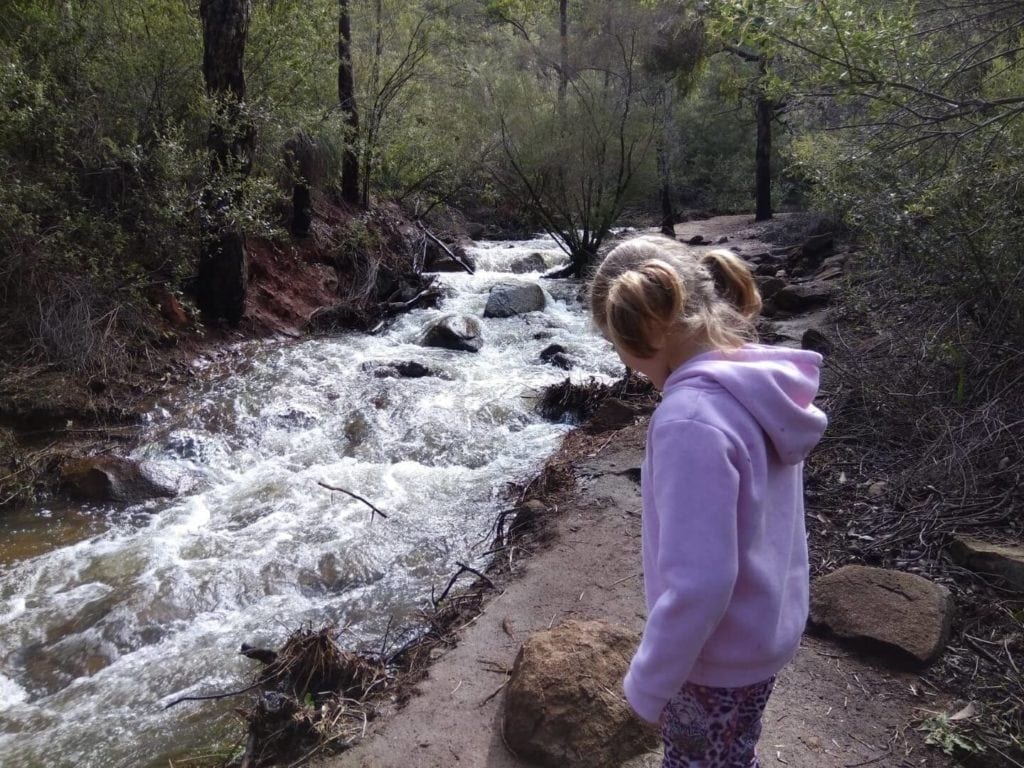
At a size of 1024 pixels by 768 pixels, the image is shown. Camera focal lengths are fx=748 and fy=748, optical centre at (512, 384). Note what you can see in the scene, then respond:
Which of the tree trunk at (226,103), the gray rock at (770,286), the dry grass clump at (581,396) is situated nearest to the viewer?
the dry grass clump at (581,396)

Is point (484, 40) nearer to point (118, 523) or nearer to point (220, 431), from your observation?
point (220, 431)

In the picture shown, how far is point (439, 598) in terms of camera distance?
4.14 m

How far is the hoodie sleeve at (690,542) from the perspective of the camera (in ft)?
4.41

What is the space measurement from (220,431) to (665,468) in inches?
244

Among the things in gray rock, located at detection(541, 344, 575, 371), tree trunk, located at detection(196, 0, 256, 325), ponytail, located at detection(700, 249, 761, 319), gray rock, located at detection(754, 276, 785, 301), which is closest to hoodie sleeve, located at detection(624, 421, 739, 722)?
ponytail, located at detection(700, 249, 761, 319)

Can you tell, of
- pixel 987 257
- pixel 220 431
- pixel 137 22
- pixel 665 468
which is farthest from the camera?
pixel 137 22

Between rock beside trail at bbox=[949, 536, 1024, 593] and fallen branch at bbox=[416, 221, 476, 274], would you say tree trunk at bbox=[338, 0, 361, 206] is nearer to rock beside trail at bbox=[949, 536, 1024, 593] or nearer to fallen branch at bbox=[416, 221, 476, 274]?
fallen branch at bbox=[416, 221, 476, 274]

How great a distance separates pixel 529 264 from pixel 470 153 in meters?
2.55

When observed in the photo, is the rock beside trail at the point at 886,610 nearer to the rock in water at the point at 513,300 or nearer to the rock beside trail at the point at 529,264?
the rock in water at the point at 513,300

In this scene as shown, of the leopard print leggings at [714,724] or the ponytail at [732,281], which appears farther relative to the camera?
the ponytail at [732,281]

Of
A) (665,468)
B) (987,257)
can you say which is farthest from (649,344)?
(987,257)

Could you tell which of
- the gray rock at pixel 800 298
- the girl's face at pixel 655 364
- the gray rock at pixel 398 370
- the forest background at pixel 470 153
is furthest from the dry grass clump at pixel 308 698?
the gray rock at pixel 800 298

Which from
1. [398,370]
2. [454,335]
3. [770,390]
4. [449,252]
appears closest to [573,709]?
[770,390]

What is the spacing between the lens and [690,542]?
1.35m
